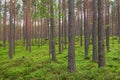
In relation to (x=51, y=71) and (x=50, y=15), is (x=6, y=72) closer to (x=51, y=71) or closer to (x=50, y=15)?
(x=51, y=71)

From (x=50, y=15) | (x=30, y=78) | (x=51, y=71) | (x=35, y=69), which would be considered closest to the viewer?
(x=30, y=78)

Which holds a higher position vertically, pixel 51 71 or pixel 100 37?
pixel 100 37

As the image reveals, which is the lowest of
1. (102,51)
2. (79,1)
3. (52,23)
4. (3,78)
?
(3,78)

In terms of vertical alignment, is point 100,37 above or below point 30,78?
above

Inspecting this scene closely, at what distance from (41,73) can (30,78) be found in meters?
0.94

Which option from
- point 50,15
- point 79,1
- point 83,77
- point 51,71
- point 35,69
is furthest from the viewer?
point 79,1

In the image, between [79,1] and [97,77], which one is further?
[79,1]

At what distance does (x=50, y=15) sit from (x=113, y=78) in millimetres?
9638

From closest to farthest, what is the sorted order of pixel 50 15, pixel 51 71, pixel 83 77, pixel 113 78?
1. pixel 113 78
2. pixel 83 77
3. pixel 51 71
4. pixel 50 15

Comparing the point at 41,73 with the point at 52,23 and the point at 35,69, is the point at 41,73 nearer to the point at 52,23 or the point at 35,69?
the point at 35,69

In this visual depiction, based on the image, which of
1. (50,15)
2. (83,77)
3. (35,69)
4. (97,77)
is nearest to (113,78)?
(97,77)

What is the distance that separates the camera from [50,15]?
19.2 metres

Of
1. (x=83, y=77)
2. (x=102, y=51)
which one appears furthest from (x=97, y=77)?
(x=102, y=51)

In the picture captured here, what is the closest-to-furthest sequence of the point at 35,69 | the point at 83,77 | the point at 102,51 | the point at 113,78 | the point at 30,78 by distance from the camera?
1. the point at 113,78
2. the point at 83,77
3. the point at 102,51
4. the point at 30,78
5. the point at 35,69
